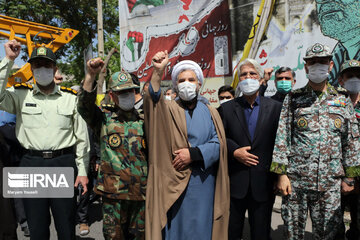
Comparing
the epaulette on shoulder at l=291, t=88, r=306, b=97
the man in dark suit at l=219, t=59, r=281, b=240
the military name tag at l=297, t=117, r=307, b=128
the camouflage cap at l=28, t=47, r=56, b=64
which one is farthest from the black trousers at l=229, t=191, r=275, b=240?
the camouflage cap at l=28, t=47, r=56, b=64

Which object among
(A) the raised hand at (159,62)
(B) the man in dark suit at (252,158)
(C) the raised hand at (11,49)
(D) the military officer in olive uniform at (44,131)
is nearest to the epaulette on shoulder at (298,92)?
(B) the man in dark suit at (252,158)

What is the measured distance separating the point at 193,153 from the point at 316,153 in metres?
0.98

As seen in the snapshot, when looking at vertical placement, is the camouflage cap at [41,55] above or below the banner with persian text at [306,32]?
below

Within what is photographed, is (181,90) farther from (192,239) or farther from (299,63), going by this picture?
(299,63)

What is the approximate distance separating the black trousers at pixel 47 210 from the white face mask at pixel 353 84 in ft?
8.80

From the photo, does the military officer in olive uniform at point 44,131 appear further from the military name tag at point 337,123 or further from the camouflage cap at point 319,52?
the military name tag at point 337,123

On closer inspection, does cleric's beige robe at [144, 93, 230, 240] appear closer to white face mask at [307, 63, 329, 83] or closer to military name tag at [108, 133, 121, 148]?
military name tag at [108, 133, 121, 148]

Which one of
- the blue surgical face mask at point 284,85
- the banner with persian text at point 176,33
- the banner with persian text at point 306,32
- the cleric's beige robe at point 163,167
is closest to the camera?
the cleric's beige robe at point 163,167

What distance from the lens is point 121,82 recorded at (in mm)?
2354

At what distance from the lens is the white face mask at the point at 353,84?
2.78 m

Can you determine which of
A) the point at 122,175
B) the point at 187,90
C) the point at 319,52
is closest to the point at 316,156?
the point at 319,52

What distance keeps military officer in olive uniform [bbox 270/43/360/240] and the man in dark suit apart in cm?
12

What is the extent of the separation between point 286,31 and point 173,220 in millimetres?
4608

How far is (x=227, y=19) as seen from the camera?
6.63 m
